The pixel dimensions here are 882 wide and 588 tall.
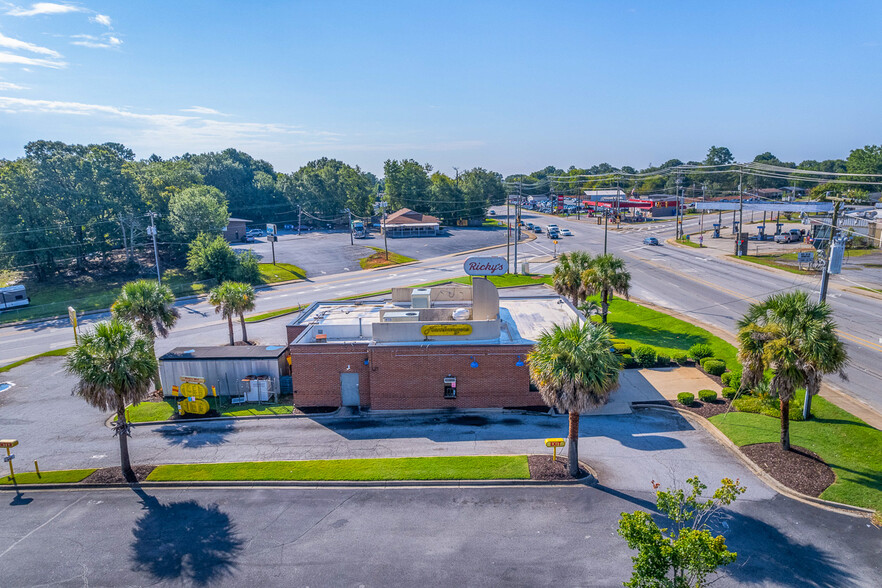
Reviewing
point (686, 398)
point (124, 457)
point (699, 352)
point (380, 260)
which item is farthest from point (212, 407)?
point (380, 260)

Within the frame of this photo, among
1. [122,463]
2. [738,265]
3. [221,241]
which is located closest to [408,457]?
[122,463]

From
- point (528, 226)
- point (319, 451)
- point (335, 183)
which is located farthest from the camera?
point (335, 183)

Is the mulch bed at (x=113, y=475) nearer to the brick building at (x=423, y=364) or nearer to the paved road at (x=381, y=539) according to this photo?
the paved road at (x=381, y=539)

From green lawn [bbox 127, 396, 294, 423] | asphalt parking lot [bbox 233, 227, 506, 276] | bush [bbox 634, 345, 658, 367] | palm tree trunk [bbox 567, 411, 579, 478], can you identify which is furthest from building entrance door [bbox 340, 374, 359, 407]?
asphalt parking lot [bbox 233, 227, 506, 276]

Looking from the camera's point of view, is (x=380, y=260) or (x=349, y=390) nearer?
(x=349, y=390)

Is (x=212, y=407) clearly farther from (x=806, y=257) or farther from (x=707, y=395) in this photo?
(x=806, y=257)

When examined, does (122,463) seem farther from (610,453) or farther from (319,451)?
(610,453)
